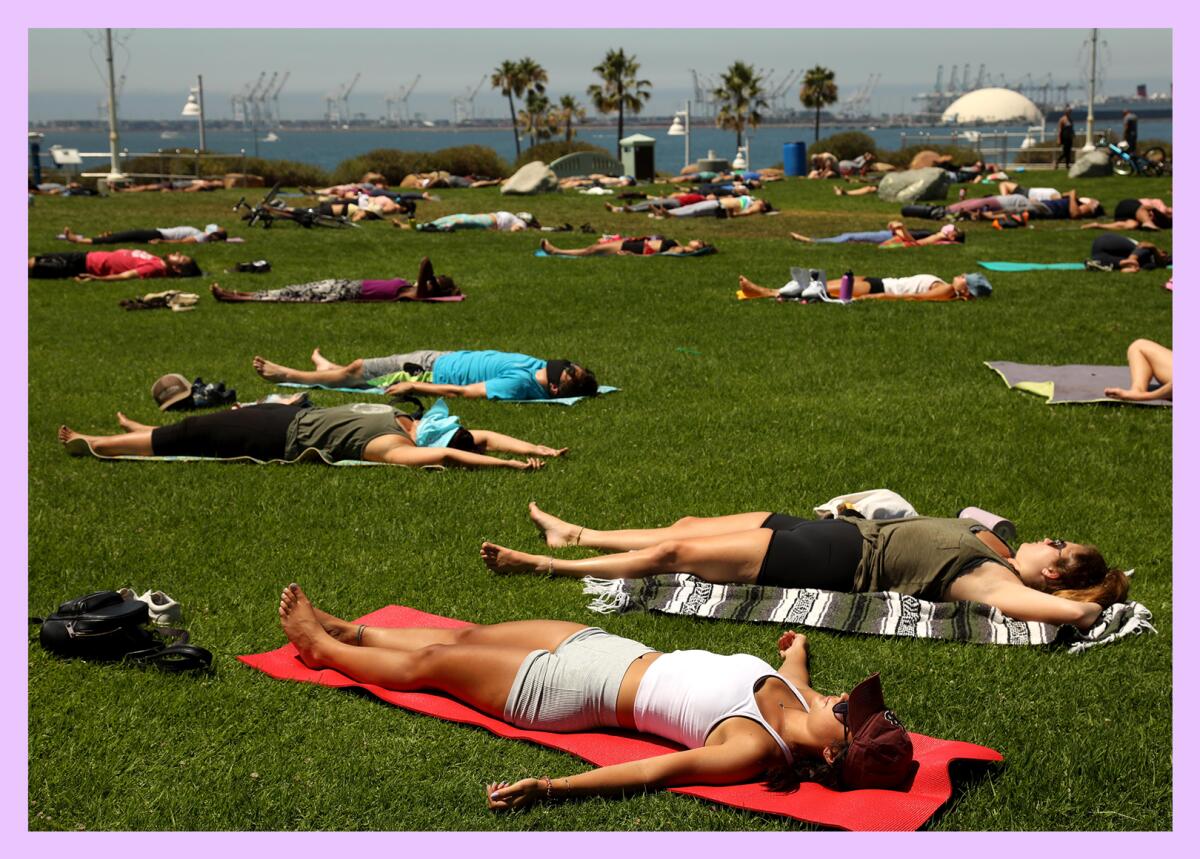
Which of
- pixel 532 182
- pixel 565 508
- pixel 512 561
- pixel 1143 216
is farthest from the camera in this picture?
pixel 532 182

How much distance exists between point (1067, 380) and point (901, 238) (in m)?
10.7

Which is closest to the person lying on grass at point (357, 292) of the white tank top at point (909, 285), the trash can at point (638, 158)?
the white tank top at point (909, 285)

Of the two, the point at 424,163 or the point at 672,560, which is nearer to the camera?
the point at 672,560

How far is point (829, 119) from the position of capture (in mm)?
76188

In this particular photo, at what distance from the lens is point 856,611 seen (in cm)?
561

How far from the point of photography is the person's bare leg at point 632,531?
6.26 metres

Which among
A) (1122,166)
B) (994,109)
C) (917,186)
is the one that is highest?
(994,109)

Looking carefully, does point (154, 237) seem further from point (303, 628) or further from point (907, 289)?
point (303, 628)

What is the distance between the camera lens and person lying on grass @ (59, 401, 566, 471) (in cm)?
799

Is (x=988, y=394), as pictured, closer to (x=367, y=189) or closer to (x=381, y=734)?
(x=381, y=734)

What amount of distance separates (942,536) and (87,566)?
4.28m

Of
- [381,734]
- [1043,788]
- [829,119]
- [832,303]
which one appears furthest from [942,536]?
[829,119]

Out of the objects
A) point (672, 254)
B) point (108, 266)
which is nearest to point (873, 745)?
point (108, 266)

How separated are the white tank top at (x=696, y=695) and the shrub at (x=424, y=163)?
105 ft
